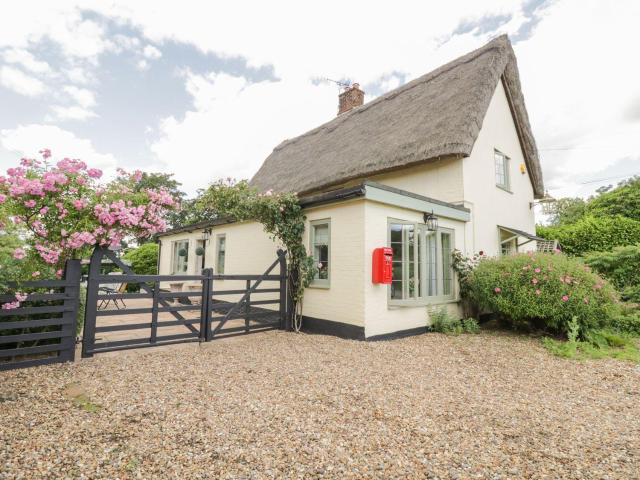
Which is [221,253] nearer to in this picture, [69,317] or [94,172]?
[69,317]

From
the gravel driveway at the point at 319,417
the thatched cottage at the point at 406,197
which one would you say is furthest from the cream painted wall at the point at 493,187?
the gravel driveway at the point at 319,417

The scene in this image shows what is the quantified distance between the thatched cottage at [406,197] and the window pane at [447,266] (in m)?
0.02

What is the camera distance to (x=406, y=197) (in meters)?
6.07

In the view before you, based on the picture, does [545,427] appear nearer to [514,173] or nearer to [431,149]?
[431,149]

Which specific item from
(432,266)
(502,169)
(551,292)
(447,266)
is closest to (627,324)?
(551,292)

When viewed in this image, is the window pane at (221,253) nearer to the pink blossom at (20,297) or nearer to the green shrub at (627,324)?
the pink blossom at (20,297)

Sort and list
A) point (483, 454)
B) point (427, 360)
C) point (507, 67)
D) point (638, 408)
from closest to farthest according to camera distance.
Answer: point (483, 454) < point (638, 408) < point (427, 360) < point (507, 67)

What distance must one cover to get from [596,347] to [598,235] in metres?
8.15

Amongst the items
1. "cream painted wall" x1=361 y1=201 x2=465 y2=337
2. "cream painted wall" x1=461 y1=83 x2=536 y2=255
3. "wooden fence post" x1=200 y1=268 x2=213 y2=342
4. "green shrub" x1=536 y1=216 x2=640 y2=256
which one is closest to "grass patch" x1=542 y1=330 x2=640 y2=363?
"cream painted wall" x1=361 y1=201 x2=465 y2=337

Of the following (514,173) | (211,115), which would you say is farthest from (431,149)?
(211,115)

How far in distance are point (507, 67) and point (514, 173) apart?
335cm

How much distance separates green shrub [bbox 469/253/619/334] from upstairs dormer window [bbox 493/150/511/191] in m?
3.93

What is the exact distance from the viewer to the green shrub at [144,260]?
16344mm

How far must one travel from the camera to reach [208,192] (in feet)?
19.8
